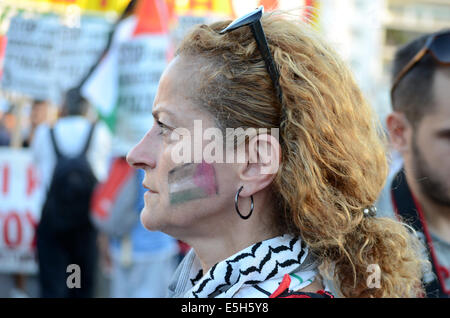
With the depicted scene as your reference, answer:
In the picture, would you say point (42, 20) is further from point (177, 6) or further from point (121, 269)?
point (121, 269)

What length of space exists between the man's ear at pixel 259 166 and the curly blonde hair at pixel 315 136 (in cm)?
4

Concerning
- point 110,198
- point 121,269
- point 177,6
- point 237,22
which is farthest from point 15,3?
point 237,22

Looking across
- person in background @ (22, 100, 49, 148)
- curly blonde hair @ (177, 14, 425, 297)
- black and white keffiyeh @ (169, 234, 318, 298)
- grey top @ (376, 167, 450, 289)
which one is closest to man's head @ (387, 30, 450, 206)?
grey top @ (376, 167, 450, 289)

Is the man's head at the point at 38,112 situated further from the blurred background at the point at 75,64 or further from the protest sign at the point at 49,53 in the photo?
the protest sign at the point at 49,53

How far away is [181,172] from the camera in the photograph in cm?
167

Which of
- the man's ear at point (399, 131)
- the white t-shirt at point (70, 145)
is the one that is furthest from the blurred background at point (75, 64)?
the man's ear at point (399, 131)

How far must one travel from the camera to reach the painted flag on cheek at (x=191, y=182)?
1653mm

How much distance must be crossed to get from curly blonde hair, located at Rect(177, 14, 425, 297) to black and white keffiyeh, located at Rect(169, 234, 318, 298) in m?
0.07

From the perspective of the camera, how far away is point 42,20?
534 cm

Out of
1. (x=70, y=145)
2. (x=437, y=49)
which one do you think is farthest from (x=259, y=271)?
(x=70, y=145)

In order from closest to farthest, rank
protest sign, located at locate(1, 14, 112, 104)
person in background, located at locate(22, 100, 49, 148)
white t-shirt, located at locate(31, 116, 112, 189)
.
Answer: white t-shirt, located at locate(31, 116, 112, 189) < protest sign, located at locate(1, 14, 112, 104) < person in background, located at locate(22, 100, 49, 148)

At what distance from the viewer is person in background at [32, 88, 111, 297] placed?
4863 mm

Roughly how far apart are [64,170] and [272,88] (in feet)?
12.0

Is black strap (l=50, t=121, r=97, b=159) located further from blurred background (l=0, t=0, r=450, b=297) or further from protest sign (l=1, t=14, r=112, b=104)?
protest sign (l=1, t=14, r=112, b=104)
